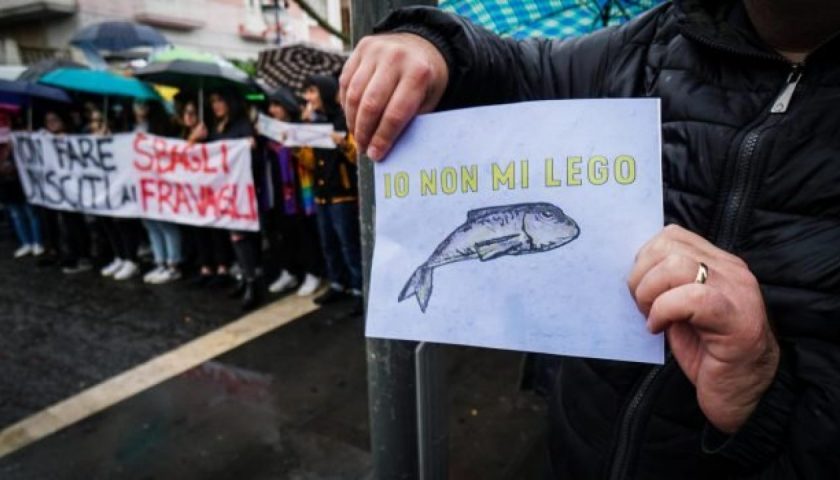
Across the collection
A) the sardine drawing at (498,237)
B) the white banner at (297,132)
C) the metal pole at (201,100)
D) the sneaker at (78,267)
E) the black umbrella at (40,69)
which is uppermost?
the sardine drawing at (498,237)

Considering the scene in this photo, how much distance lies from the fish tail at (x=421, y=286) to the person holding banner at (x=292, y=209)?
13.9 feet

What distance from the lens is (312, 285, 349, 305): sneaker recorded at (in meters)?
5.11

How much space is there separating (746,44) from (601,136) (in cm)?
29

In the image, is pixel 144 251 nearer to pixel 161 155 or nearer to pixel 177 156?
pixel 161 155

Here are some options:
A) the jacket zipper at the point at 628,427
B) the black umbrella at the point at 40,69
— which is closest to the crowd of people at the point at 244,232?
the black umbrella at the point at 40,69

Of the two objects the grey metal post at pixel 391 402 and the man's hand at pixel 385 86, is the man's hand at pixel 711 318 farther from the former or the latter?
the grey metal post at pixel 391 402

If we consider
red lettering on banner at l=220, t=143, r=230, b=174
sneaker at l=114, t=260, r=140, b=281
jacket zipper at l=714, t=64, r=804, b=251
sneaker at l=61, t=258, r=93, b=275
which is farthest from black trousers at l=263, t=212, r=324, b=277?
jacket zipper at l=714, t=64, r=804, b=251

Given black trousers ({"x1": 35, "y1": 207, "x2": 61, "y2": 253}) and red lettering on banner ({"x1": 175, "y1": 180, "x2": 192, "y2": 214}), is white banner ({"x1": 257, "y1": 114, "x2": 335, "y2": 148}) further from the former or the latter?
black trousers ({"x1": 35, "y1": 207, "x2": 61, "y2": 253})

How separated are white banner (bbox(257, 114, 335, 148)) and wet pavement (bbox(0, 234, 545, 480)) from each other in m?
1.53

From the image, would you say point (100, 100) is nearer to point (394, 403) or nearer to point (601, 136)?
point (394, 403)

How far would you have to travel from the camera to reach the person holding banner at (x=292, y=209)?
5.23 metres

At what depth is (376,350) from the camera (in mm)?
1644

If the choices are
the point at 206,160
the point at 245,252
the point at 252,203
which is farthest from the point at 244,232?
the point at 206,160

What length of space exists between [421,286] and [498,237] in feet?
0.51
